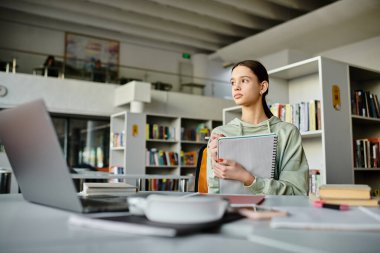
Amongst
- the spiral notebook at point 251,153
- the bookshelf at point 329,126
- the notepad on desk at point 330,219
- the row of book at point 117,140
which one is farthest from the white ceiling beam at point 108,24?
the notepad on desk at point 330,219

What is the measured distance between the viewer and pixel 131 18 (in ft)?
31.0

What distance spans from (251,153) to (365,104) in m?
2.98

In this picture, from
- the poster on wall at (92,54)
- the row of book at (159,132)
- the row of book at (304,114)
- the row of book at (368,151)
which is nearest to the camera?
the row of book at (304,114)

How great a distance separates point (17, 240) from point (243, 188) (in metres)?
1.06

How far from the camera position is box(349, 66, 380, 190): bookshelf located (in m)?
3.78

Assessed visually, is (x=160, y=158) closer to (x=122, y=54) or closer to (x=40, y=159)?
(x=122, y=54)

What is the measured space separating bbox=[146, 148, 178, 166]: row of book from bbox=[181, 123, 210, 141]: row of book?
0.52 metres

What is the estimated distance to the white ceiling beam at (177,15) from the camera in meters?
8.52

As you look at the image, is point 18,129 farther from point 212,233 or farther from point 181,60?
point 181,60

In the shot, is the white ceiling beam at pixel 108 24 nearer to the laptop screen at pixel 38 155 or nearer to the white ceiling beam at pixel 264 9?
the white ceiling beam at pixel 264 9

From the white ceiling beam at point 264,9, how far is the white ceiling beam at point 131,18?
1900mm

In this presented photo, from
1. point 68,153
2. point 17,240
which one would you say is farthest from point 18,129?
point 68,153

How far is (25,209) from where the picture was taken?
956 millimetres

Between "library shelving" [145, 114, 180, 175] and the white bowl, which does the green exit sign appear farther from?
the white bowl
